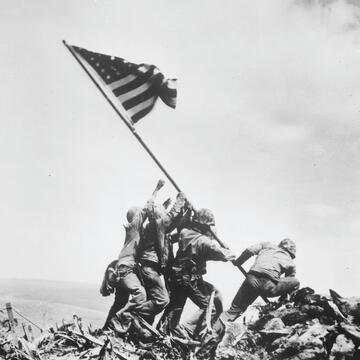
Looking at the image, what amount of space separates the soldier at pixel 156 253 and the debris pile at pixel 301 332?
1271 mm

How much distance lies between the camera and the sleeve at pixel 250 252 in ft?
26.7

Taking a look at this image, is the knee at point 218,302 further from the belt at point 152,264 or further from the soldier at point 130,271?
the soldier at point 130,271

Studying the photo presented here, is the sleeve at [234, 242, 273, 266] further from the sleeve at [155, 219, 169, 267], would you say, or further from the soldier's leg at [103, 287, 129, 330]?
the soldier's leg at [103, 287, 129, 330]

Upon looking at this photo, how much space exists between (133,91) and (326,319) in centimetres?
460

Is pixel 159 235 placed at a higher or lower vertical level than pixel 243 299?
higher

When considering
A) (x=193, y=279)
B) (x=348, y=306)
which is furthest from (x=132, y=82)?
(x=348, y=306)

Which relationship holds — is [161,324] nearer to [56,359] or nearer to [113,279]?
[113,279]

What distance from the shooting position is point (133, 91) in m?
7.32

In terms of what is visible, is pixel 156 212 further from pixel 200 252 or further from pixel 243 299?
pixel 243 299

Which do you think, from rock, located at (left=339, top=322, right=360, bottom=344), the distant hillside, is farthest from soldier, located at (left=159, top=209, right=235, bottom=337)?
the distant hillside

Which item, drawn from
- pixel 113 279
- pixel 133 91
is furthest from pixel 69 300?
pixel 133 91

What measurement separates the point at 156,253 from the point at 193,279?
79cm

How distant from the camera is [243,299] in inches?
305

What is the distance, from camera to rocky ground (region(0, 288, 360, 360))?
6.04 m
